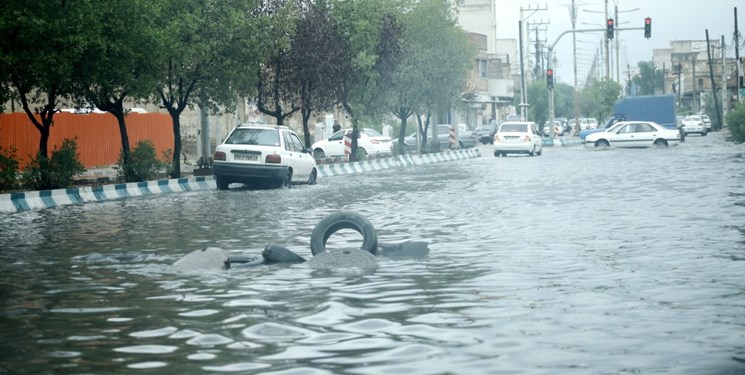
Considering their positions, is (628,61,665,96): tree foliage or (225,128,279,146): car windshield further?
(628,61,665,96): tree foliage

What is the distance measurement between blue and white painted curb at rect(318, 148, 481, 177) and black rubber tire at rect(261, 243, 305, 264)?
97.6 feet

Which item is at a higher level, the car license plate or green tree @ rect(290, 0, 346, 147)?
green tree @ rect(290, 0, 346, 147)

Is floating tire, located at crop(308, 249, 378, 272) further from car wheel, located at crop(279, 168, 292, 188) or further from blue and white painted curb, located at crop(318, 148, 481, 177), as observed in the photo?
blue and white painted curb, located at crop(318, 148, 481, 177)

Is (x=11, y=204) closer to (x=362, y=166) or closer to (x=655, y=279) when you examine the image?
(x=655, y=279)

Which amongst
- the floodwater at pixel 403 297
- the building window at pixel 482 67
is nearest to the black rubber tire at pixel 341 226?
the floodwater at pixel 403 297

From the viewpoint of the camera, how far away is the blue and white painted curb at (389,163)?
44291mm

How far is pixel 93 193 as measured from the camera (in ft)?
95.1

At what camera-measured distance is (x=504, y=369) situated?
7.07 metres

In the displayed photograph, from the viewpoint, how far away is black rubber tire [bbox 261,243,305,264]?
13195mm

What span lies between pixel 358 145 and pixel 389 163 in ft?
25.9

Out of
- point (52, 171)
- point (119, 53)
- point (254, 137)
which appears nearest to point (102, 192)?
point (52, 171)

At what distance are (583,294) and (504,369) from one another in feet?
11.1

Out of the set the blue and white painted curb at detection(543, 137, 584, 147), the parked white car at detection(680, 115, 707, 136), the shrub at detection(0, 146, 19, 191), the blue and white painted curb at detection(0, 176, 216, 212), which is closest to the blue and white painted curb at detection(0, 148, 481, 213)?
the blue and white painted curb at detection(0, 176, 216, 212)

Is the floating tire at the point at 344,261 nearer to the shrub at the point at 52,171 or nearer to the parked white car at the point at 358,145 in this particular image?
the shrub at the point at 52,171
